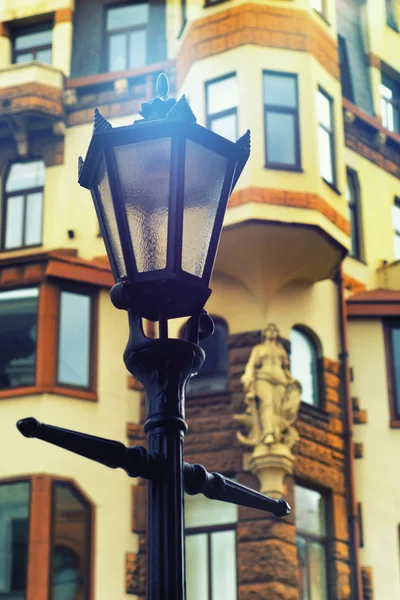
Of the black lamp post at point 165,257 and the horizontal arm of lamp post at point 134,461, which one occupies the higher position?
the black lamp post at point 165,257

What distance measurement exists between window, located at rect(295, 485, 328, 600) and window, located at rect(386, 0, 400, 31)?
10.2m

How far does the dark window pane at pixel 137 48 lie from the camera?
21.0m

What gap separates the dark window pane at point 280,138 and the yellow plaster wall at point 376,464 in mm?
2893

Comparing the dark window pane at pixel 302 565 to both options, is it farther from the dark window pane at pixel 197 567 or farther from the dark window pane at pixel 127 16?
the dark window pane at pixel 127 16

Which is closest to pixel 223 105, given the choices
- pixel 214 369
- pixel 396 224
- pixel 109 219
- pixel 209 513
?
pixel 214 369

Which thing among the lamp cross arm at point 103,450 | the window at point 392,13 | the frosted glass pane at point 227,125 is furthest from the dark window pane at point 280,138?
the lamp cross arm at point 103,450

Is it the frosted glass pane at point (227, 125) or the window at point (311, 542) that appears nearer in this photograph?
the window at point (311, 542)

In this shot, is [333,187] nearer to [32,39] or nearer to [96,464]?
[96,464]

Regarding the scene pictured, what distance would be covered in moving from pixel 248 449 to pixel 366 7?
10.0 m

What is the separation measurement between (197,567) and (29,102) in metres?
8.20

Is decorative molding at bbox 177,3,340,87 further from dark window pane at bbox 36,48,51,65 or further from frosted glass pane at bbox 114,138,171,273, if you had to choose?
frosted glass pane at bbox 114,138,171,273

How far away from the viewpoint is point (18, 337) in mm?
17734

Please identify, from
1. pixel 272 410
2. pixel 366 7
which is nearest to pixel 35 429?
pixel 272 410

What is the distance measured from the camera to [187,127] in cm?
511
